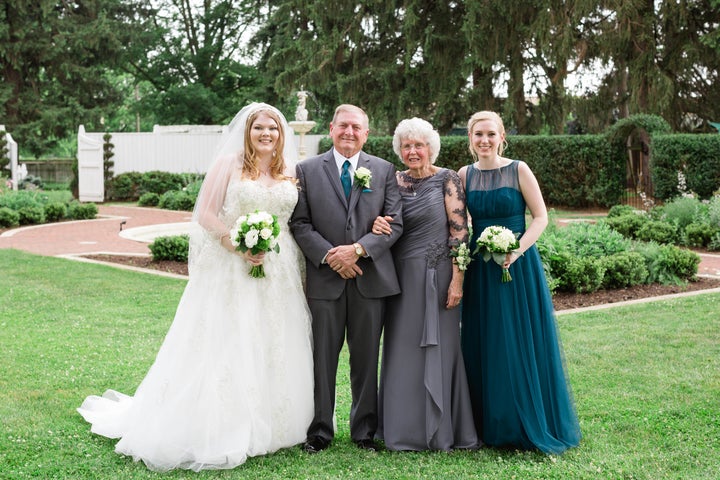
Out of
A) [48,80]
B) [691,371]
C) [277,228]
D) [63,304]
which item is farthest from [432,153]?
[48,80]

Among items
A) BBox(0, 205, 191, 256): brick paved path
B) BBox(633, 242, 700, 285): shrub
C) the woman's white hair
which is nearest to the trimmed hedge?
BBox(633, 242, 700, 285): shrub

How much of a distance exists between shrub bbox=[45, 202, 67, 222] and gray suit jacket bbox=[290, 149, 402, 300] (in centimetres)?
1406

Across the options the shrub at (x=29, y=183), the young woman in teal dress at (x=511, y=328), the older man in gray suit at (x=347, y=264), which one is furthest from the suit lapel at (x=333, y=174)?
the shrub at (x=29, y=183)

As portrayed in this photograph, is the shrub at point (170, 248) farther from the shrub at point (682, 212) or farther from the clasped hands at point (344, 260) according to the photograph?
the shrub at point (682, 212)

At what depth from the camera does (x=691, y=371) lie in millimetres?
5836

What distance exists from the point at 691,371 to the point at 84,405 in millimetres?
4358

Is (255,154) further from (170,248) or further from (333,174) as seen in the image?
(170,248)

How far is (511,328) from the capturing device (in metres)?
4.33

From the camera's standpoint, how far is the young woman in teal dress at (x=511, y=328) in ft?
14.1

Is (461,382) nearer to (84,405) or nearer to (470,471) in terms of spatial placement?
(470,471)

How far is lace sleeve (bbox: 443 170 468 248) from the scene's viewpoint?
4.37 meters

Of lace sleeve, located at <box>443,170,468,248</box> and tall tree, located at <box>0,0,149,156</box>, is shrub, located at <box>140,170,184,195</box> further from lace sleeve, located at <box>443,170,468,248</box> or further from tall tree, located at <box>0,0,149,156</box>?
lace sleeve, located at <box>443,170,468,248</box>

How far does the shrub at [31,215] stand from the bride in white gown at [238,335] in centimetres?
1331

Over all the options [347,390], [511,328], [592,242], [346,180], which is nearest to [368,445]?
[511,328]
